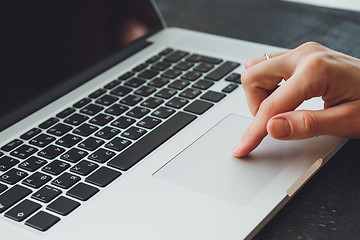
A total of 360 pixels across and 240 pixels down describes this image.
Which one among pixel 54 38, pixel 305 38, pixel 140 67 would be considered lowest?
pixel 305 38

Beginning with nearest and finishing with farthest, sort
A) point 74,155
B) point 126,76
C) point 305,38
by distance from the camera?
1. point 74,155
2. point 126,76
3. point 305,38

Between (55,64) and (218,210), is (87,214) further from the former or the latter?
(55,64)

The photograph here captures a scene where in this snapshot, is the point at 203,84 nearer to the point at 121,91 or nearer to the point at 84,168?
the point at 121,91

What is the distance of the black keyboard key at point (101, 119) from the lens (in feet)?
2.47

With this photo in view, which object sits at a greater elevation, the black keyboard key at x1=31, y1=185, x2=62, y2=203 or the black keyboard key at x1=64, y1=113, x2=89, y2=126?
the black keyboard key at x1=64, y1=113, x2=89, y2=126

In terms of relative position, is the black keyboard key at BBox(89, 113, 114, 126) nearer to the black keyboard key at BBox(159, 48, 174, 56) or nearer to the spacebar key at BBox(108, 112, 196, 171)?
the spacebar key at BBox(108, 112, 196, 171)

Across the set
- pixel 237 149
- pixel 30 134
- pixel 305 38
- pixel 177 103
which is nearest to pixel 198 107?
pixel 177 103

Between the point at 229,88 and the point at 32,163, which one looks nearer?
the point at 32,163

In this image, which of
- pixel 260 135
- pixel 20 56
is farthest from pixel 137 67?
pixel 260 135

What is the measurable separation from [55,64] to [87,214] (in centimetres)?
34

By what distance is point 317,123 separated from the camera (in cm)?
62

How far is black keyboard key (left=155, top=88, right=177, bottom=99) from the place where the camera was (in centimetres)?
81

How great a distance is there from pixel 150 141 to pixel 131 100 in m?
0.13

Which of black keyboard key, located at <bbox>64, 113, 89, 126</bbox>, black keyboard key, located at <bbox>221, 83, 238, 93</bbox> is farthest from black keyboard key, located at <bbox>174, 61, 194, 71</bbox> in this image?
black keyboard key, located at <bbox>64, 113, 89, 126</bbox>
